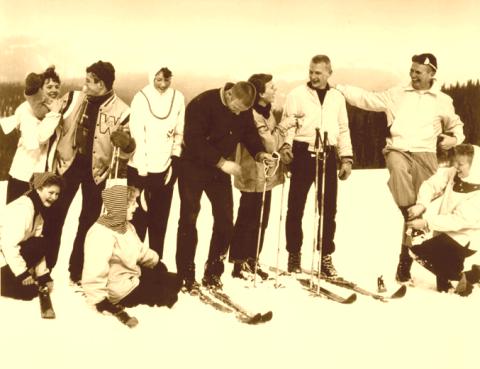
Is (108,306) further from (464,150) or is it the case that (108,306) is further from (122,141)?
(464,150)

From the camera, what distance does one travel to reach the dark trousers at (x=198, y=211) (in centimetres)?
348

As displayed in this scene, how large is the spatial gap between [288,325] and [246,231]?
1.86ft

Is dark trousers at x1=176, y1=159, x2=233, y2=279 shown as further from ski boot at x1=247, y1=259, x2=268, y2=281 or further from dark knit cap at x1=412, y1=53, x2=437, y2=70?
dark knit cap at x1=412, y1=53, x2=437, y2=70

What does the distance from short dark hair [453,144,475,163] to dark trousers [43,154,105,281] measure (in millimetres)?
1876

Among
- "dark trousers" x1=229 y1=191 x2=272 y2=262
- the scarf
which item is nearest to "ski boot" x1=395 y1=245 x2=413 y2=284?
"dark trousers" x1=229 y1=191 x2=272 y2=262

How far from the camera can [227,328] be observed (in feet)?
10.9

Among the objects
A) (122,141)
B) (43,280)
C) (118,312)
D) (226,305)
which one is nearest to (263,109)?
(122,141)

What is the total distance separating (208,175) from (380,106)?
1.00 m

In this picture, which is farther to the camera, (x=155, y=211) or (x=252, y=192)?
(x=252, y=192)

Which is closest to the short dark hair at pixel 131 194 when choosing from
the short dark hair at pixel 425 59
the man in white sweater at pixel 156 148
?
the man in white sweater at pixel 156 148

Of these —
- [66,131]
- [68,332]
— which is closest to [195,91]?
[66,131]

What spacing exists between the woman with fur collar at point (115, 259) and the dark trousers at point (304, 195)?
86cm

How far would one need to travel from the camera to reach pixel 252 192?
12.1ft

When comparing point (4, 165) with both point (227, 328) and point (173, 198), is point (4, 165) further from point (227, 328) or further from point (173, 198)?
point (227, 328)
